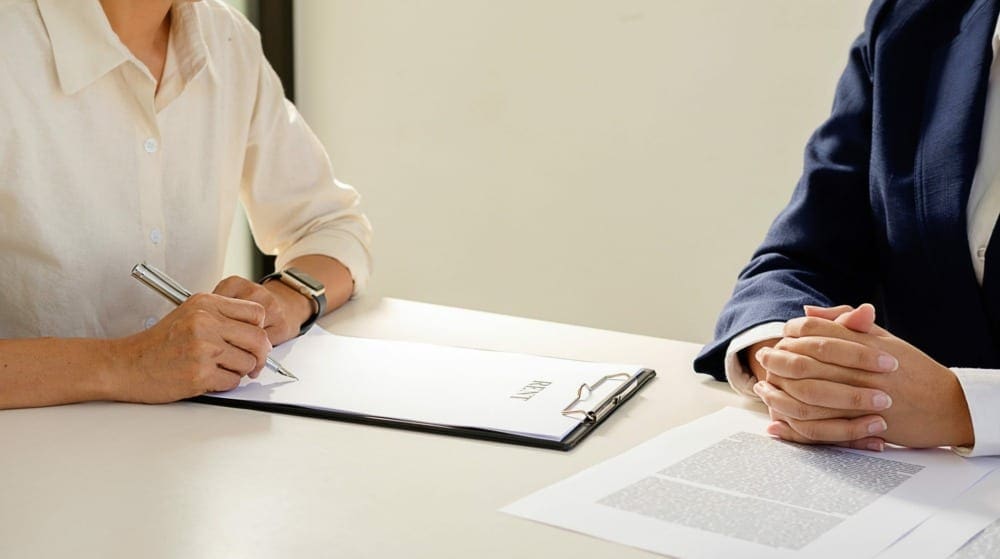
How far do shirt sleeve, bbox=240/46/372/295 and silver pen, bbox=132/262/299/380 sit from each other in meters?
0.38

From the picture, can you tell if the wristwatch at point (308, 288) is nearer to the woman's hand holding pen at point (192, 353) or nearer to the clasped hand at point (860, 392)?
the woman's hand holding pen at point (192, 353)

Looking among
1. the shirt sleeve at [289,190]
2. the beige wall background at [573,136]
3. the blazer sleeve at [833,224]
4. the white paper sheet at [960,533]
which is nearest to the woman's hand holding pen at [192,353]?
the shirt sleeve at [289,190]

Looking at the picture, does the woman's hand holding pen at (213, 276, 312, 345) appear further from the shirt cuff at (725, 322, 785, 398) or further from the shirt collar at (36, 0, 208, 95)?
the shirt cuff at (725, 322, 785, 398)

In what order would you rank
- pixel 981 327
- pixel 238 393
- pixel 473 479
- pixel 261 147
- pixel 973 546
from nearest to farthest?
pixel 973 546
pixel 473 479
pixel 238 393
pixel 981 327
pixel 261 147

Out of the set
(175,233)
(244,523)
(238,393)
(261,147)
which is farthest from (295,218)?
(244,523)

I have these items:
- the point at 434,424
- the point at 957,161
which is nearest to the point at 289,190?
the point at 434,424

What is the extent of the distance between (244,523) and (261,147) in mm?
911

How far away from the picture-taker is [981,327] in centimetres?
129

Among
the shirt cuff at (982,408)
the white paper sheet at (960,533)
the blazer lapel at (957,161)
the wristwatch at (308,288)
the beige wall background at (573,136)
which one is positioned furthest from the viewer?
the beige wall background at (573,136)

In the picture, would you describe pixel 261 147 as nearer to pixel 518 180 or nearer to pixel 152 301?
pixel 152 301

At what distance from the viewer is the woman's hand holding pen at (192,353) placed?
3.66 ft

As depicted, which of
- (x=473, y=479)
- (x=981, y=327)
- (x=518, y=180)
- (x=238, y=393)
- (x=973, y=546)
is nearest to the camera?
(x=973, y=546)

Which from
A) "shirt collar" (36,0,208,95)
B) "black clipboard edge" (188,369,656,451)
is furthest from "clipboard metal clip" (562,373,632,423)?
A: "shirt collar" (36,0,208,95)

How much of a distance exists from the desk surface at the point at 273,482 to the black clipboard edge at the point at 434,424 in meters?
0.01
